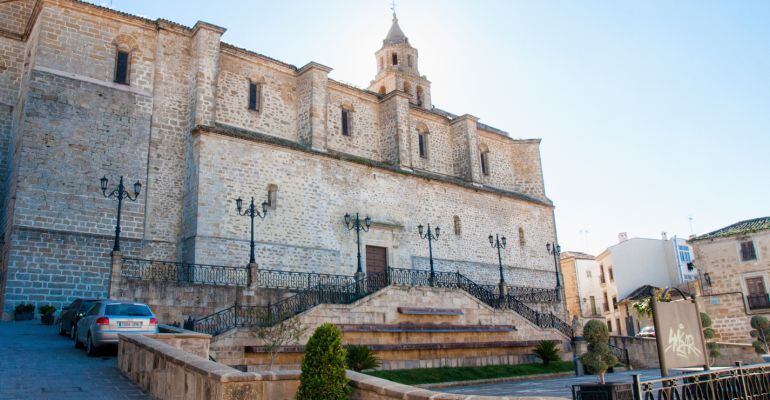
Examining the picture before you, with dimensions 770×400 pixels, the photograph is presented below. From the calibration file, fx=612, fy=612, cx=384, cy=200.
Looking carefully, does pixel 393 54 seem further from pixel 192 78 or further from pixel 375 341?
pixel 375 341

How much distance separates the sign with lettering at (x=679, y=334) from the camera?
718 centimetres

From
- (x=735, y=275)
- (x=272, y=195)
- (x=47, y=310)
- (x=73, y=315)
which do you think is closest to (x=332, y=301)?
(x=272, y=195)

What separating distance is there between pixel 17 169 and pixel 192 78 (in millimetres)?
6841

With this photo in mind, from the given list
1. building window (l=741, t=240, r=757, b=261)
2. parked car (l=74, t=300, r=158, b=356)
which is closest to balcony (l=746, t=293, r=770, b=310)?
building window (l=741, t=240, r=757, b=261)

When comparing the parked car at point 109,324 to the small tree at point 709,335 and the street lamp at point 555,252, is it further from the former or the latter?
the street lamp at point 555,252

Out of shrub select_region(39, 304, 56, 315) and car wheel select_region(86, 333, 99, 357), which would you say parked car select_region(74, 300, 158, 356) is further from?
shrub select_region(39, 304, 56, 315)

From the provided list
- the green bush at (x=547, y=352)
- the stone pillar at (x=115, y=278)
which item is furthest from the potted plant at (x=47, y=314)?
the green bush at (x=547, y=352)

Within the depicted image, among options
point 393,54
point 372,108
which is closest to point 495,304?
point 372,108

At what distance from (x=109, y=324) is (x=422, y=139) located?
22037 millimetres

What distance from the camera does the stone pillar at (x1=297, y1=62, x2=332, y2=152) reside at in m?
25.4

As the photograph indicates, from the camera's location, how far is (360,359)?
15.8 metres

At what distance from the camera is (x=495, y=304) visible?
76.9 feet

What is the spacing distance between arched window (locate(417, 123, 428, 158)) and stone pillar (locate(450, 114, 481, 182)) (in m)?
1.81

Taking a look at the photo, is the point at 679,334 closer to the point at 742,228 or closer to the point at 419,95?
the point at 742,228
